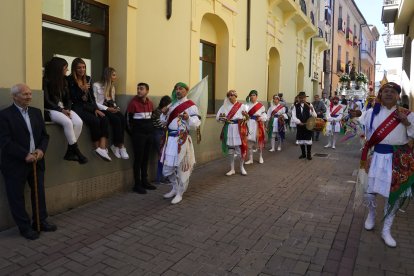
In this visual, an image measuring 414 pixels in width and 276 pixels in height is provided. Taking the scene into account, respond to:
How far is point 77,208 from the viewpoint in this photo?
567 centimetres

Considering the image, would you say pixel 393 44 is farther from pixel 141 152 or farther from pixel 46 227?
pixel 46 227

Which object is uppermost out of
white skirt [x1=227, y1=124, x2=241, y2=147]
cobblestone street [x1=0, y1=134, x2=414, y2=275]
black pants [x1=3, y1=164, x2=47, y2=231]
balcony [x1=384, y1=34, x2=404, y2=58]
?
balcony [x1=384, y1=34, x2=404, y2=58]

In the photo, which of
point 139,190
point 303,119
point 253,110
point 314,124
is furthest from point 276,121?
point 139,190

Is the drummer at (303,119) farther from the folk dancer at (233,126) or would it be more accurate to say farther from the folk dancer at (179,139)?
the folk dancer at (179,139)

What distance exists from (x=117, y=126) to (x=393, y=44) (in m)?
15.1

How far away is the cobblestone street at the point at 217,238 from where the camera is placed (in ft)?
12.5

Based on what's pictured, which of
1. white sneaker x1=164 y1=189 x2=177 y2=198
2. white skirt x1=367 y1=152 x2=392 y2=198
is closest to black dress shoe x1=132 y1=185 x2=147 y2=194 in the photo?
white sneaker x1=164 y1=189 x2=177 y2=198

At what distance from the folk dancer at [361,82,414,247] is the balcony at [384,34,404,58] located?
14088 mm

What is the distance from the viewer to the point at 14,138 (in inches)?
168

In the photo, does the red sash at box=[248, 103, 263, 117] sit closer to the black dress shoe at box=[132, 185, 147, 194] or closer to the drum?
the drum

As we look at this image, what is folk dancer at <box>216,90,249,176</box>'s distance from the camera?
26.4 ft

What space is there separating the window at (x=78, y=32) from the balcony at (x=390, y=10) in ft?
30.5

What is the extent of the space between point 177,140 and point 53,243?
91.3 inches

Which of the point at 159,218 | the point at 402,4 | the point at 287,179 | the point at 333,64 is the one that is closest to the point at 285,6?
the point at 402,4
